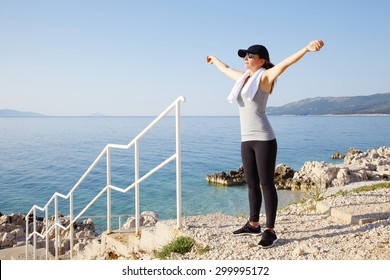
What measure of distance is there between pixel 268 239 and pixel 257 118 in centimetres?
124

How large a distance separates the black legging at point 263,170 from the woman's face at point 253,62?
2.49 feet

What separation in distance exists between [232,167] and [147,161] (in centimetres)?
856

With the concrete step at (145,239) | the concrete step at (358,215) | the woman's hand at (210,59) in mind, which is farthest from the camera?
the concrete step at (358,215)

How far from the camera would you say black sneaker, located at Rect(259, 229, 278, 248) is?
387 cm

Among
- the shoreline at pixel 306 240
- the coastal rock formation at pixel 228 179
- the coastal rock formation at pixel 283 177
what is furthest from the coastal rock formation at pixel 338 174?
the shoreline at pixel 306 240

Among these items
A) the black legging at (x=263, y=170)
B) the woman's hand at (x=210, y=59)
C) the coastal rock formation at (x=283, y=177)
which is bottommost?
the coastal rock formation at (x=283, y=177)

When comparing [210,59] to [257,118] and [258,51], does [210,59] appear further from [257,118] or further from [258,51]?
[257,118]

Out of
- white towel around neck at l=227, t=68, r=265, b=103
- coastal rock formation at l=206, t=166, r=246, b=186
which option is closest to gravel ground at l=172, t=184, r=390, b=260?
white towel around neck at l=227, t=68, r=265, b=103

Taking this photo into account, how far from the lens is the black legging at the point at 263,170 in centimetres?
379

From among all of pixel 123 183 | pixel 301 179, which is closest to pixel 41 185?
pixel 123 183

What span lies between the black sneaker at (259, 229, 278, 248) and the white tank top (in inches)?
39.2

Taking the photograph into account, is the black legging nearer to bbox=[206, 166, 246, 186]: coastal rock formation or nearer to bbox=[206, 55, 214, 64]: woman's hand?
bbox=[206, 55, 214, 64]: woman's hand

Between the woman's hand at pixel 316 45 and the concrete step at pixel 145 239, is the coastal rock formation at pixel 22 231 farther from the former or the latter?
the woman's hand at pixel 316 45

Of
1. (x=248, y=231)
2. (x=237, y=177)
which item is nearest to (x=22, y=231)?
(x=248, y=231)
